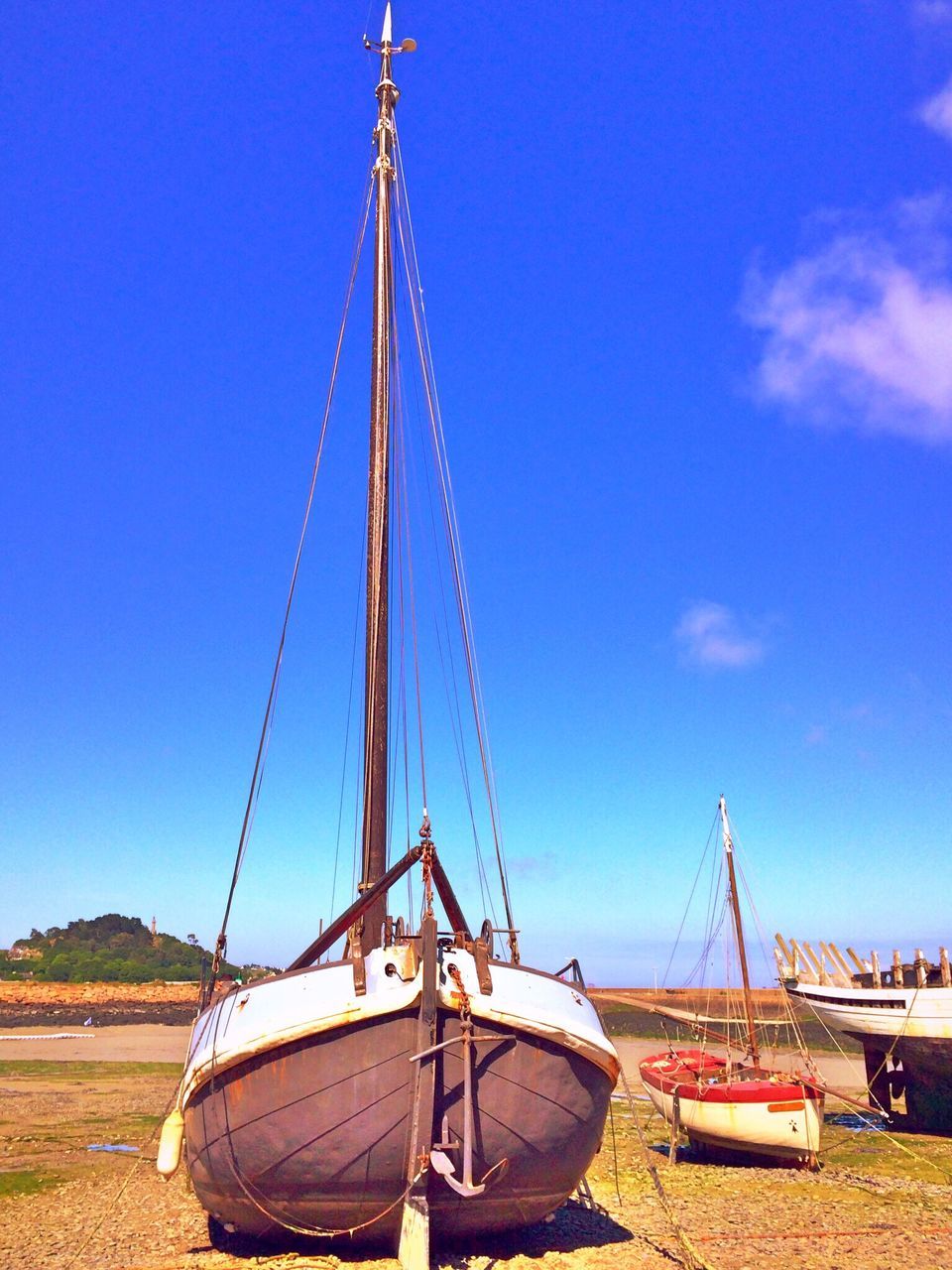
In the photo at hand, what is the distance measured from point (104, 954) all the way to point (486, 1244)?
3430 inches

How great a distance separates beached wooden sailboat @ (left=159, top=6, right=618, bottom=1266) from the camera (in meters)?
9.37

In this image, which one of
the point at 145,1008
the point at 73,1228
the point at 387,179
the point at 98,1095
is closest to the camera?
the point at 73,1228

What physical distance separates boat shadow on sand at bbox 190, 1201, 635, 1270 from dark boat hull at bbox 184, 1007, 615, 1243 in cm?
50

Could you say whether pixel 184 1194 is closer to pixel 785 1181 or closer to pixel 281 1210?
pixel 281 1210

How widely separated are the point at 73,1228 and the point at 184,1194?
2722 millimetres

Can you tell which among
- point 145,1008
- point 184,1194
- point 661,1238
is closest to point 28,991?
point 145,1008

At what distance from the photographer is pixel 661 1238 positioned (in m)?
12.6

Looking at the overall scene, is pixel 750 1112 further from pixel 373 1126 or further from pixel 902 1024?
pixel 373 1126

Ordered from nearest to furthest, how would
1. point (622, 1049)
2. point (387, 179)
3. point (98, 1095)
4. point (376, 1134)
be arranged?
point (376, 1134) < point (387, 179) < point (98, 1095) < point (622, 1049)

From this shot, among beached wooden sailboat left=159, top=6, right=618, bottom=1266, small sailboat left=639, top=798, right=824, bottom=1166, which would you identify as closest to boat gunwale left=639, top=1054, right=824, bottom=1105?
small sailboat left=639, top=798, right=824, bottom=1166

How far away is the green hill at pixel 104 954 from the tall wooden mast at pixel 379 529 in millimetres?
57846

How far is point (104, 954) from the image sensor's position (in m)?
87.2

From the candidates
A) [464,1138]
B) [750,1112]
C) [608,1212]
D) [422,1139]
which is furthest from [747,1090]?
[422,1139]

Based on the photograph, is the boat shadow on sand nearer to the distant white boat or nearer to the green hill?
the distant white boat
